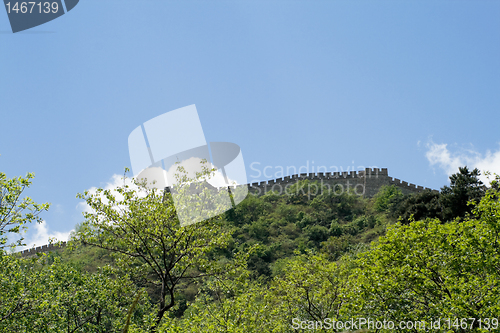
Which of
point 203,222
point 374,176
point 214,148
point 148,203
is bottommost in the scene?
point 203,222

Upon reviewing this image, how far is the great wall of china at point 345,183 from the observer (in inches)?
2095

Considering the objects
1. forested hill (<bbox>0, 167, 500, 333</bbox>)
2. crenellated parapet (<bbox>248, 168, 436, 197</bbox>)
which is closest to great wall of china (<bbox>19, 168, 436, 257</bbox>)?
crenellated parapet (<bbox>248, 168, 436, 197</bbox>)

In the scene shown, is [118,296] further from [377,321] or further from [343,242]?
[343,242]

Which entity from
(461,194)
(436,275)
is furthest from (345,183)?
(436,275)

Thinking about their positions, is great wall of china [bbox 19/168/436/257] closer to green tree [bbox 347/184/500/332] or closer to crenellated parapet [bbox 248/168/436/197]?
crenellated parapet [bbox 248/168/436/197]

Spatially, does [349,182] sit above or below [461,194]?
above

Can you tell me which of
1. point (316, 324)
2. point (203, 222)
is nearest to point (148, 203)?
point (203, 222)

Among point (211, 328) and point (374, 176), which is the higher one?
point (374, 176)

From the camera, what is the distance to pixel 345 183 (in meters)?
55.9

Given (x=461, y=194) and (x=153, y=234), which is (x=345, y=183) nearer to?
(x=461, y=194)

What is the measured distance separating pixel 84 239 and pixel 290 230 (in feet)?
116

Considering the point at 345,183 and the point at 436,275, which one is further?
the point at 345,183

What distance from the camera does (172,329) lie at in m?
11.3

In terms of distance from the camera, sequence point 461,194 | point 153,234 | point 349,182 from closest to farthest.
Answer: point 153,234, point 461,194, point 349,182
